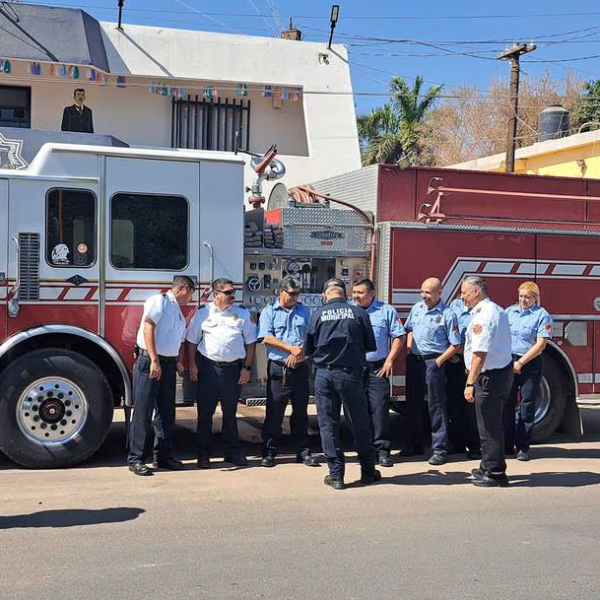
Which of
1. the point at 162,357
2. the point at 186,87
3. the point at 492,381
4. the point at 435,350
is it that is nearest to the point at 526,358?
the point at 435,350

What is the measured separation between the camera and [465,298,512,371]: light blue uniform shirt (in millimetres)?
6910

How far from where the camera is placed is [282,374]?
301 inches

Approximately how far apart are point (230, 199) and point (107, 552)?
3.91m

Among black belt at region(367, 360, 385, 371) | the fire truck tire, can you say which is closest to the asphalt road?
the fire truck tire

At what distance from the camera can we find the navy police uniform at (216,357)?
7.52 metres

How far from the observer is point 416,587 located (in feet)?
15.0

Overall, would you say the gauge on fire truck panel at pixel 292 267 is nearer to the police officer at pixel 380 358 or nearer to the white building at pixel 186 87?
the police officer at pixel 380 358

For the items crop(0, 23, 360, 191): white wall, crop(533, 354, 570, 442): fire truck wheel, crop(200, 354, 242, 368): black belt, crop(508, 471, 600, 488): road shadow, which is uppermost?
crop(0, 23, 360, 191): white wall

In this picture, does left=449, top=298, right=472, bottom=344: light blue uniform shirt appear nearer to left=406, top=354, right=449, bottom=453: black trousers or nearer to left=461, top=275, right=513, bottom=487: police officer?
left=406, top=354, right=449, bottom=453: black trousers

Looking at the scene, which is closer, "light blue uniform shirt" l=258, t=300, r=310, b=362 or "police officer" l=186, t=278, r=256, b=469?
"police officer" l=186, t=278, r=256, b=469

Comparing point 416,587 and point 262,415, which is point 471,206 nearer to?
point 262,415

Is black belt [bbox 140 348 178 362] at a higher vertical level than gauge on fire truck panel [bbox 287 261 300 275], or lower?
lower

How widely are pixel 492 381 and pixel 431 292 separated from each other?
130 centimetres

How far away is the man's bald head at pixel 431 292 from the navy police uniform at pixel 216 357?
179 cm
